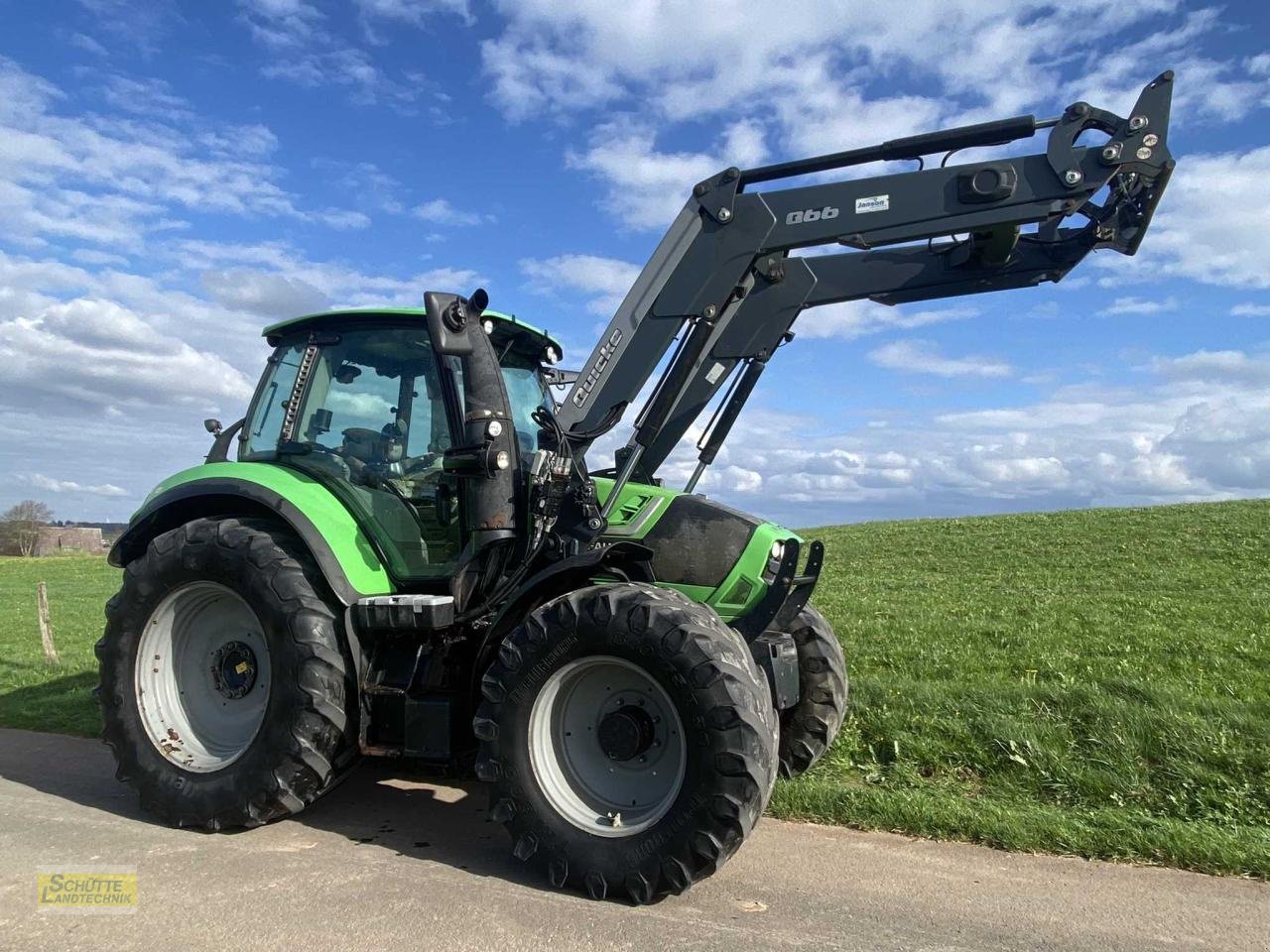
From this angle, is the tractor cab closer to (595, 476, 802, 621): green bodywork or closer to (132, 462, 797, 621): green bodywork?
(132, 462, 797, 621): green bodywork

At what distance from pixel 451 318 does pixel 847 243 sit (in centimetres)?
205

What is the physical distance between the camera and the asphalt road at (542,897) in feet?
11.7

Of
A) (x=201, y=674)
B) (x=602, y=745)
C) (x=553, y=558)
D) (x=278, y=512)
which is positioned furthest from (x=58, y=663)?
(x=602, y=745)

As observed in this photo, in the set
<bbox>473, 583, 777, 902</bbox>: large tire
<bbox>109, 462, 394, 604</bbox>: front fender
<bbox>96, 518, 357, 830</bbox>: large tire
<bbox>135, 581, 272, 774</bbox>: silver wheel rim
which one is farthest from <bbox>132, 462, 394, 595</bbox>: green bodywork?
<bbox>473, 583, 777, 902</bbox>: large tire

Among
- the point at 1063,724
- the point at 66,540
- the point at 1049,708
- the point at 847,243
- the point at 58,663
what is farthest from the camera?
the point at 66,540

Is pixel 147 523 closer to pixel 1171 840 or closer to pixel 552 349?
pixel 552 349

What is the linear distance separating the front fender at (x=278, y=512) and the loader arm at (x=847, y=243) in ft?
4.39

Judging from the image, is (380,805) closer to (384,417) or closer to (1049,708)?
(384,417)

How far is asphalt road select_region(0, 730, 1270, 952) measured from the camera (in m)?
3.56

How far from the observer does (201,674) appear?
5.47m

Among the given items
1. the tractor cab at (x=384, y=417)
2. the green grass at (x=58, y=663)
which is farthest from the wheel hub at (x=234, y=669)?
the green grass at (x=58, y=663)

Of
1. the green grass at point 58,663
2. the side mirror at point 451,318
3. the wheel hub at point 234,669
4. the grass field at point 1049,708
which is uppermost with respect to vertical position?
the side mirror at point 451,318

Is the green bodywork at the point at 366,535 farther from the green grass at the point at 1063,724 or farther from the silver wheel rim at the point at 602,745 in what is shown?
the green grass at the point at 1063,724

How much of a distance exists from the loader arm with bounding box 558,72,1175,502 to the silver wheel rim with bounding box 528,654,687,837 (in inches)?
41.0
